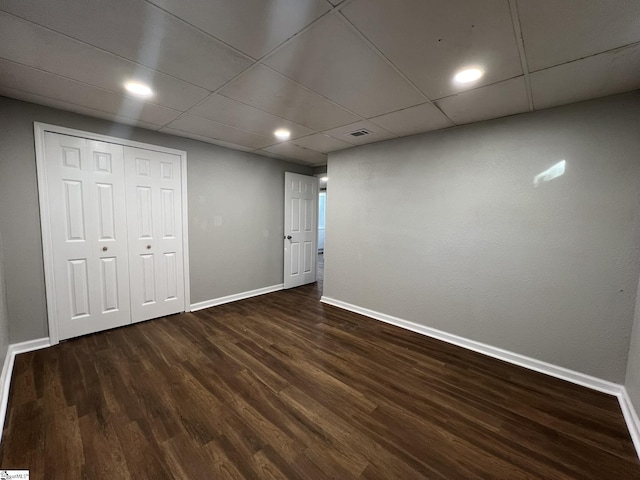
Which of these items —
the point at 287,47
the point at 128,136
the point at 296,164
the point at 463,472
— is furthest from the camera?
the point at 296,164

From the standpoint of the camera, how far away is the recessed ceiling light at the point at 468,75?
1.69 meters

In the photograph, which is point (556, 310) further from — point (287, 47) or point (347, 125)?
point (287, 47)

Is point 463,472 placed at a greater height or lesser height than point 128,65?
lesser

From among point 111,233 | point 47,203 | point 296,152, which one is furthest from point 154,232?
point 296,152

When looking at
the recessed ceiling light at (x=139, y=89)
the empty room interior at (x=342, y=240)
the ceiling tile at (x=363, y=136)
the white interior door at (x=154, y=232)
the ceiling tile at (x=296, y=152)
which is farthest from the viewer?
the ceiling tile at (x=296, y=152)

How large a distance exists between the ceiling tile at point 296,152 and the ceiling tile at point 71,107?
1.48m

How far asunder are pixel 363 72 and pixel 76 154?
298 centimetres

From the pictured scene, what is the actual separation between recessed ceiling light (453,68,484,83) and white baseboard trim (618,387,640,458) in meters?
2.49

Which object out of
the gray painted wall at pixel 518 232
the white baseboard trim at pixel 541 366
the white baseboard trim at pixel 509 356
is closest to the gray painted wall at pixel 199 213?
the gray painted wall at pixel 518 232

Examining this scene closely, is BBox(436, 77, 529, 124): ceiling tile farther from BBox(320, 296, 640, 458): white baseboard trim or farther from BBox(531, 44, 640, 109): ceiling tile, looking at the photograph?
BBox(320, 296, 640, 458): white baseboard trim

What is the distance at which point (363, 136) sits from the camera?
123 inches

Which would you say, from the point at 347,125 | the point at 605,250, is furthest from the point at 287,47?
the point at 605,250

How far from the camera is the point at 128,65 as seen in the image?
170 cm

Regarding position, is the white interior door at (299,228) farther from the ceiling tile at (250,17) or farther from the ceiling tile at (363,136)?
the ceiling tile at (250,17)
